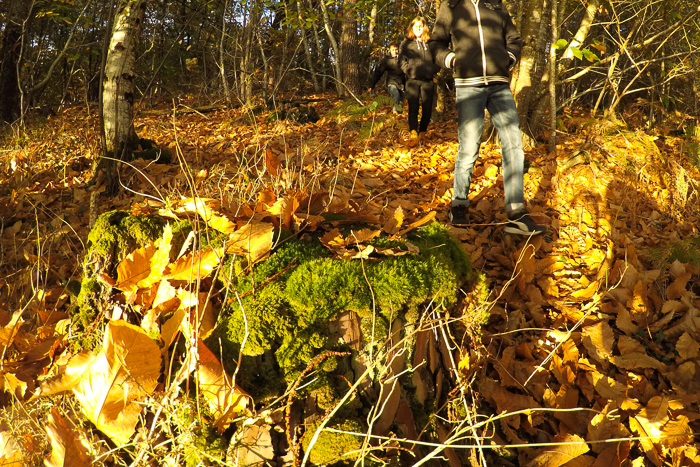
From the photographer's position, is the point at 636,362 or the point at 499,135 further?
the point at 499,135

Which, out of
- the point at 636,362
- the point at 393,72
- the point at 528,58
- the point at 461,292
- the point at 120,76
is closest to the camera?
the point at 461,292

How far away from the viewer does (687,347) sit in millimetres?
2369

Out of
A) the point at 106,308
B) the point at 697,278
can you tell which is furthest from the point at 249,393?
the point at 697,278

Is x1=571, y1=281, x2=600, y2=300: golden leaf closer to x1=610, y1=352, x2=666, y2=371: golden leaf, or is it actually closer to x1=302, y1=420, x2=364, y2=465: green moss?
x1=610, y1=352, x2=666, y2=371: golden leaf

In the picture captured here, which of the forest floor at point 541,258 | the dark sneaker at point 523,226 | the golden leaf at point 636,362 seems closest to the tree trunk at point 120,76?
the forest floor at point 541,258

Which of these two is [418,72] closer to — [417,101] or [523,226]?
[417,101]

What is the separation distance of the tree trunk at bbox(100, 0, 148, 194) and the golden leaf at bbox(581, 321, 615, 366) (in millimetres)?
4518

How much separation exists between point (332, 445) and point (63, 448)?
843mm

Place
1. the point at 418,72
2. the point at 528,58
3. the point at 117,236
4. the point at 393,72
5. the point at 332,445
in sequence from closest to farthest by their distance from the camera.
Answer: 1. the point at 332,445
2. the point at 117,236
3. the point at 528,58
4. the point at 418,72
5. the point at 393,72

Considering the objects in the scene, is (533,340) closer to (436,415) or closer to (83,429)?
(436,415)

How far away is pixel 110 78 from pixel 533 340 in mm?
4696

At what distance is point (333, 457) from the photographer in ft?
4.70

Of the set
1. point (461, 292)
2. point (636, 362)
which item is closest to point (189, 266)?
point (461, 292)

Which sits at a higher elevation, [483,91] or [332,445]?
[483,91]
